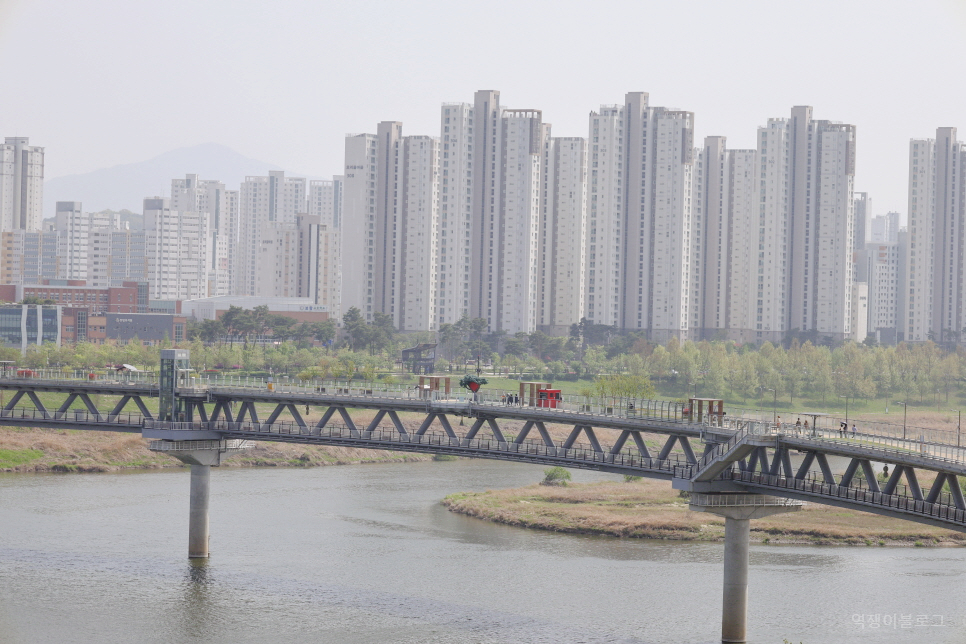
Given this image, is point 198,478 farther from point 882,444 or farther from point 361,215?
point 361,215

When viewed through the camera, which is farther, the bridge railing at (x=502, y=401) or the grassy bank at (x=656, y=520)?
the grassy bank at (x=656, y=520)

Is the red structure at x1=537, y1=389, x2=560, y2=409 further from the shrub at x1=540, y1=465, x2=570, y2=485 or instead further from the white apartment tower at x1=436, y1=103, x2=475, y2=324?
the white apartment tower at x1=436, y1=103, x2=475, y2=324

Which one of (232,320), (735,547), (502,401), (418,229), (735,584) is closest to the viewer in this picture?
(735,584)

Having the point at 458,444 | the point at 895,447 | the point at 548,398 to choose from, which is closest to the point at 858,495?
the point at 895,447

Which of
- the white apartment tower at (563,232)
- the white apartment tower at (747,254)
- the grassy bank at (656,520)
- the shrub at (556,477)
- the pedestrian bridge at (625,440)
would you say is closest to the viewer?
the pedestrian bridge at (625,440)

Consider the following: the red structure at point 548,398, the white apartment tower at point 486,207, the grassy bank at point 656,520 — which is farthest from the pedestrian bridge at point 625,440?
the white apartment tower at point 486,207

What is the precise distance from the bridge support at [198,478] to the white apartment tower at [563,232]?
4982 inches

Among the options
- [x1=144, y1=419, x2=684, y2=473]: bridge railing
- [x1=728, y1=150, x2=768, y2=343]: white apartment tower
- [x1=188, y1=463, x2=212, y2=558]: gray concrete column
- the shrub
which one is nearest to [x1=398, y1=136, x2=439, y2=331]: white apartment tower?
[x1=728, y1=150, x2=768, y2=343]: white apartment tower

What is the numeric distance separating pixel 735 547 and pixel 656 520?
26.4 meters

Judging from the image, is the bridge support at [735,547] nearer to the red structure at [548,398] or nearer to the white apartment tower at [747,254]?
the red structure at [548,398]

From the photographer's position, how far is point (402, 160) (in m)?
192

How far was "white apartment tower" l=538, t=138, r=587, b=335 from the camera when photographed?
7549 inches

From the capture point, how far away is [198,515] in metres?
68.4

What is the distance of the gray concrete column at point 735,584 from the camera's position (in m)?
53.1
